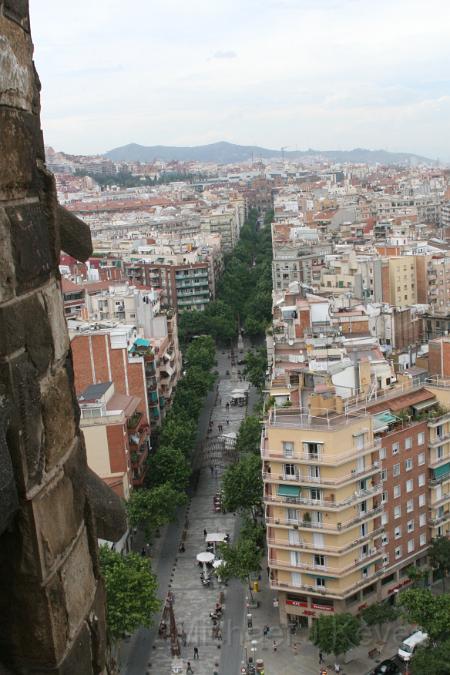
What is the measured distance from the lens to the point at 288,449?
80.6 ft

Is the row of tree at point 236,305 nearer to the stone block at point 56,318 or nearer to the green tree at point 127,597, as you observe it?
the green tree at point 127,597

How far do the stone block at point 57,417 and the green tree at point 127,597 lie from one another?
20.9 m

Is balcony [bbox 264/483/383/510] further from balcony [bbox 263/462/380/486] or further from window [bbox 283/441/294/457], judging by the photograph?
window [bbox 283/441/294/457]

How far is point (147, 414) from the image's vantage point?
3922 centimetres

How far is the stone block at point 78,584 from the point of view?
2.74m

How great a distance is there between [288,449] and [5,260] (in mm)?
22523

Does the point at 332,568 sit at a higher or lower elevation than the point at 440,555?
higher

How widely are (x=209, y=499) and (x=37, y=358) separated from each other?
35342 mm

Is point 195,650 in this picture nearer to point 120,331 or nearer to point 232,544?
point 232,544

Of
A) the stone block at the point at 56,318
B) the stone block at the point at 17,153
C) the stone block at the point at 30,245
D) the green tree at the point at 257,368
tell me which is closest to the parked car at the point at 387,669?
the stone block at the point at 56,318

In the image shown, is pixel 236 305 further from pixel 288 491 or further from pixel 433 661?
pixel 433 661

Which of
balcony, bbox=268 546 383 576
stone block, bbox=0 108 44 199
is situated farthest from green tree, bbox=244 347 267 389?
stone block, bbox=0 108 44 199

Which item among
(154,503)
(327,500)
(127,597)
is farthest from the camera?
(154,503)

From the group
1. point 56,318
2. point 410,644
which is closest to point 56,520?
point 56,318
